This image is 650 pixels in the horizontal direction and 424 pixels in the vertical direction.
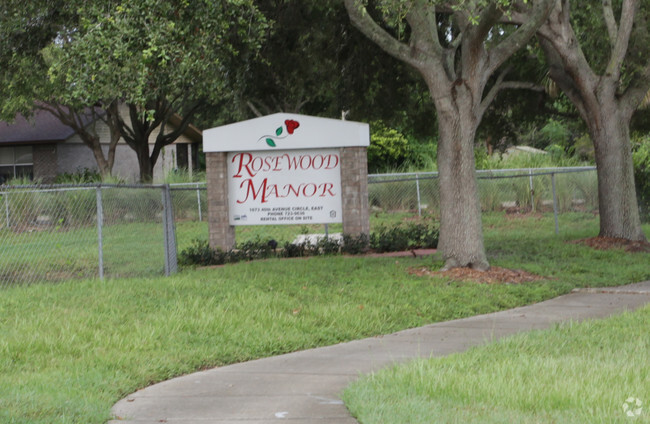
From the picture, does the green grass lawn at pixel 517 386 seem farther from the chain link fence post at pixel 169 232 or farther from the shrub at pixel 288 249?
the shrub at pixel 288 249

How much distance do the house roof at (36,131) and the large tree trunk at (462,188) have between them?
874 inches

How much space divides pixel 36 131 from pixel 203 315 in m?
25.9

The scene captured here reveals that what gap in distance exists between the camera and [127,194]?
55.2 feet

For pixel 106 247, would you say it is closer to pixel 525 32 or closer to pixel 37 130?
pixel 525 32

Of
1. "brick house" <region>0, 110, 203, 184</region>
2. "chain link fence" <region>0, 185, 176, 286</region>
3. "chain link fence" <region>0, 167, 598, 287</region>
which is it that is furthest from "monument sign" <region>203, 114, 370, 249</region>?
"brick house" <region>0, 110, 203, 184</region>

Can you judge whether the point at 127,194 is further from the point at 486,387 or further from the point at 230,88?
the point at 486,387

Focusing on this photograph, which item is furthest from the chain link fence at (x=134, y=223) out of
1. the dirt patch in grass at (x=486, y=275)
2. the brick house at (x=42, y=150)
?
the brick house at (x=42, y=150)

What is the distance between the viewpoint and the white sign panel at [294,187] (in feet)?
51.5

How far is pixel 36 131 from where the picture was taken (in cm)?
3294

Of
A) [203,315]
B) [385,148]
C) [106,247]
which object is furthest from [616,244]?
[385,148]

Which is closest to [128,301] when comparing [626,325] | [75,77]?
[75,77]

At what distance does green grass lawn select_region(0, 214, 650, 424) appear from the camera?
702 cm

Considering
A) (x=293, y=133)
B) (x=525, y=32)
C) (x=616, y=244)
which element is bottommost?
(x=616, y=244)

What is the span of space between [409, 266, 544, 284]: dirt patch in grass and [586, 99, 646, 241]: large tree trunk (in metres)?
5.10
